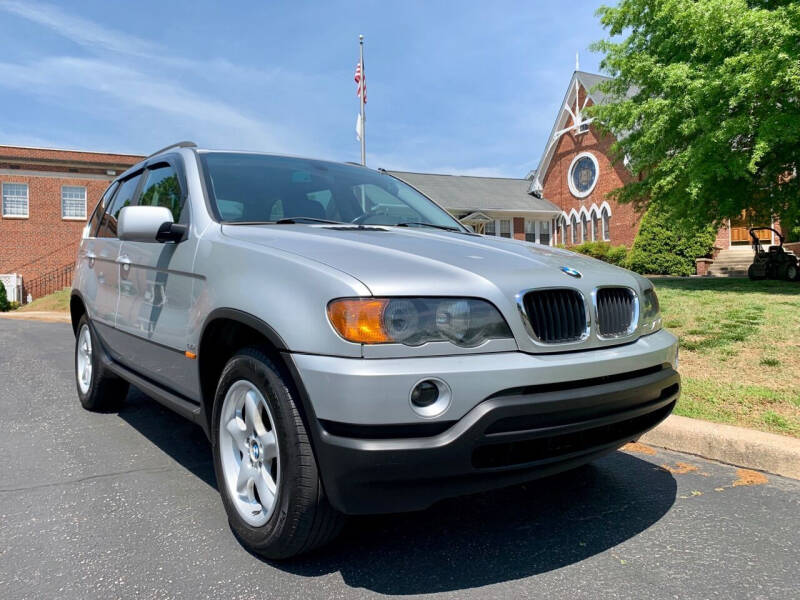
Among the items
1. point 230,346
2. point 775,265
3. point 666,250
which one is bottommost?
point 230,346

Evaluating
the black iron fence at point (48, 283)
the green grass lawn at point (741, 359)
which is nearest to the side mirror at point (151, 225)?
the green grass lawn at point (741, 359)

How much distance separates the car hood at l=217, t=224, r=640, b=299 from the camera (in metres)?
2.19

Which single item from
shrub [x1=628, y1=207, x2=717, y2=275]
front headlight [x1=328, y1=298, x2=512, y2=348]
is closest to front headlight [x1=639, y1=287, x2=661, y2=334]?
front headlight [x1=328, y1=298, x2=512, y2=348]

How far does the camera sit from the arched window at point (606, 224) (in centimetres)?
2889

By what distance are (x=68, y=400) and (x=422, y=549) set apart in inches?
170

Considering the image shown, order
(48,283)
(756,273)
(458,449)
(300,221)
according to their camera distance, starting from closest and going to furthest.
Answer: (458,449) < (300,221) < (756,273) < (48,283)

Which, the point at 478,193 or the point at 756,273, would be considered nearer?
the point at 756,273

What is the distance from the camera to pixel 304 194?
11.5 feet

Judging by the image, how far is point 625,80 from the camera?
15500 mm

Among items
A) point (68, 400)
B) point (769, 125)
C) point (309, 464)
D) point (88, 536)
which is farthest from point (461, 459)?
point (769, 125)

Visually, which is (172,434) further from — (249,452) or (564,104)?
(564,104)

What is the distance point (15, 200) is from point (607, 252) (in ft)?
91.3

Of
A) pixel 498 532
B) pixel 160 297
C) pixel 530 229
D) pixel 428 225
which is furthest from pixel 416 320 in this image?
pixel 530 229

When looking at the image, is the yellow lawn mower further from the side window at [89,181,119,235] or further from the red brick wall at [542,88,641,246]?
the side window at [89,181,119,235]
